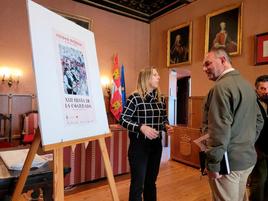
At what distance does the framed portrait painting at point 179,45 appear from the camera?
4789 millimetres

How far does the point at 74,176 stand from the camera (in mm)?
2939

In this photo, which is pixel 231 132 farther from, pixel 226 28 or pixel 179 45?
pixel 179 45

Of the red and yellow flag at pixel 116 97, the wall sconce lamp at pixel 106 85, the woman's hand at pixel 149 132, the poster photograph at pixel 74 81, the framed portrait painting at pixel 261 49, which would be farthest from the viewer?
the wall sconce lamp at pixel 106 85

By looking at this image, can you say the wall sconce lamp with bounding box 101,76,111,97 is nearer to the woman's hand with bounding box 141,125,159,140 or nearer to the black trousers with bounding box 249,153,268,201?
the woman's hand with bounding box 141,125,159,140

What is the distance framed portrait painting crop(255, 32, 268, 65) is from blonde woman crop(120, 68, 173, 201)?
8.25 feet

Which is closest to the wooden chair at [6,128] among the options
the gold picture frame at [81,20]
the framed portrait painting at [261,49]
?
the gold picture frame at [81,20]

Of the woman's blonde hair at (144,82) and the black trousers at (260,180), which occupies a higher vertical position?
the woman's blonde hair at (144,82)

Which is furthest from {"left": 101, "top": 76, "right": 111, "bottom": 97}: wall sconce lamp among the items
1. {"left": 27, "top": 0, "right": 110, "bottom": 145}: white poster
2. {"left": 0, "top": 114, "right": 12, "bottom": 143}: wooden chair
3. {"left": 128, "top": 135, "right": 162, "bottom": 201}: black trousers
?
{"left": 27, "top": 0, "right": 110, "bottom": 145}: white poster

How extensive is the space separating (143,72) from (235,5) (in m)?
3.05

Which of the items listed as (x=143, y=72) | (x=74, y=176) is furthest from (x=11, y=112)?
(x=143, y=72)

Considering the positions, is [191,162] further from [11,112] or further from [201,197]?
[11,112]

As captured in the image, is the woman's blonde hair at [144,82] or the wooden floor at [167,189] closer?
the woman's blonde hair at [144,82]

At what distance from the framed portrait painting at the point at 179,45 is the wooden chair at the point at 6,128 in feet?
11.9

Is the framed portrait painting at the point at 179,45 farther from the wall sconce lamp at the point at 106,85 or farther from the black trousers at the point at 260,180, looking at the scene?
the black trousers at the point at 260,180
